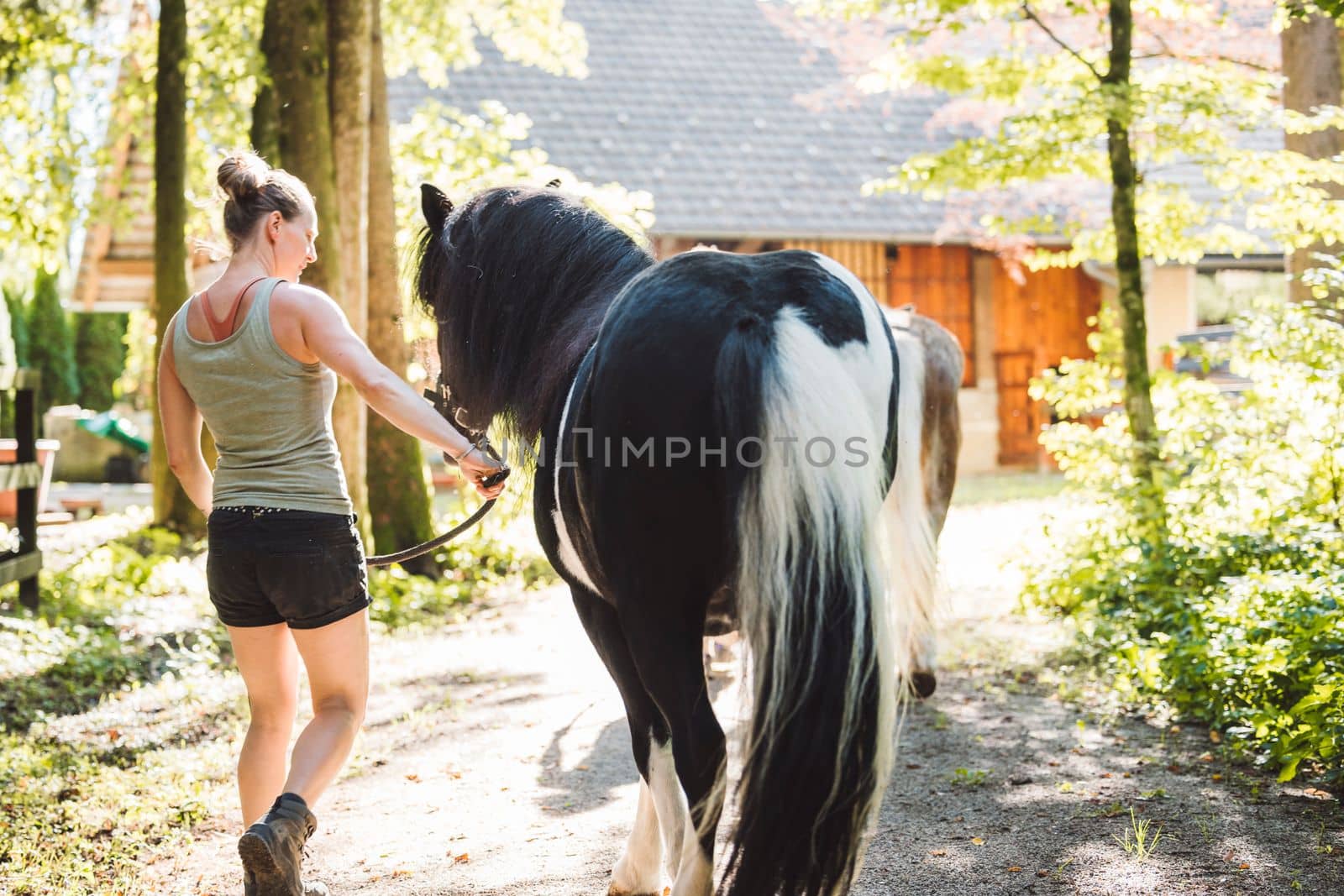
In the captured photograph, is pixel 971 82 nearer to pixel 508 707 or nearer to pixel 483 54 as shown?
pixel 508 707

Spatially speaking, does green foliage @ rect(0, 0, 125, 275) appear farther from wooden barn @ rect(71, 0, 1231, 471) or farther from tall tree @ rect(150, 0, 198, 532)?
wooden barn @ rect(71, 0, 1231, 471)

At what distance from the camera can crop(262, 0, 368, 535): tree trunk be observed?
670 cm

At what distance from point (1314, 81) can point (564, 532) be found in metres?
6.88

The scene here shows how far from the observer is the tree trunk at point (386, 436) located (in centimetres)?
837

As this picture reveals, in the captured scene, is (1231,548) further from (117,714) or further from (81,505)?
(81,505)

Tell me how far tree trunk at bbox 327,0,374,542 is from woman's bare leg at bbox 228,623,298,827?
436cm

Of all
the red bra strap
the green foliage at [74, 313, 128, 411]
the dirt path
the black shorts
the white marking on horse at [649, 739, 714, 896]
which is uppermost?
the green foliage at [74, 313, 128, 411]

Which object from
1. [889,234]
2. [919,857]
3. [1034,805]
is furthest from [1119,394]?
[889,234]

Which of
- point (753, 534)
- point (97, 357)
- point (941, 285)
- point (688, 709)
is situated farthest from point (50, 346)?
point (753, 534)

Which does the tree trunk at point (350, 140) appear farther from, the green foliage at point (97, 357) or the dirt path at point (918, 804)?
the green foliage at point (97, 357)

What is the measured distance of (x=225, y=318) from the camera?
2721mm

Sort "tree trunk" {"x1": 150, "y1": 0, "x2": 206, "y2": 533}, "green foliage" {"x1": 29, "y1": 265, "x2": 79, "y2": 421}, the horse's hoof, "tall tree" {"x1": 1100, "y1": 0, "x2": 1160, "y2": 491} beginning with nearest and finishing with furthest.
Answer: the horse's hoof → "tall tree" {"x1": 1100, "y1": 0, "x2": 1160, "y2": 491} → "tree trunk" {"x1": 150, "y1": 0, "x2": 206, "y2": 533} → "green foliage" {"x1": 29, "y1": 265, "x2": 79, "y2": 421}

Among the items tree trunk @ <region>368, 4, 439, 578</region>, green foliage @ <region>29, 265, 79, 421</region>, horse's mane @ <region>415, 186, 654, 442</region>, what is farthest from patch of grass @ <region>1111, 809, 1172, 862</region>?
green foliage @ <region>29, 265, 79, 421</region>

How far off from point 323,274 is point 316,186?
1.69 feet
